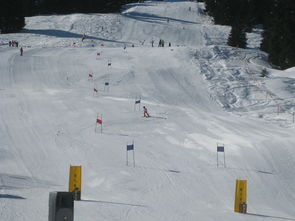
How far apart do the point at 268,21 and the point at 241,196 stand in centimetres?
4786

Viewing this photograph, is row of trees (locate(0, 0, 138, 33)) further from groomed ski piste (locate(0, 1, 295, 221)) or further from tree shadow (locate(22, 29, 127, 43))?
groomed ski piste (locate(0, 1, 295, 221))

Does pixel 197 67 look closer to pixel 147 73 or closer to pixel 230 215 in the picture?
pixel 147 73

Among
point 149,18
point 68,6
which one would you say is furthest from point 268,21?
point 68,6

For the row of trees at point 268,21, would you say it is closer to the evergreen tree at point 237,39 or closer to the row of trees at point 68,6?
the evergreen tree at point 237,39

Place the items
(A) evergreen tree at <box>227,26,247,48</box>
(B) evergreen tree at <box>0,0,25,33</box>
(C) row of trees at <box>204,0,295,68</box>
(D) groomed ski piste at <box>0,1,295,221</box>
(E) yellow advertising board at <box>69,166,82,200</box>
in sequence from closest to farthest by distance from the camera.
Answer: (E) yellow advertising board at <box>69,166,82,200</box>, (D) groomed ski piste at <box>0,1,295,221</box>, (C) row of trees at <box>204,0,295,68</box>, (A) evergreen tree at <box>227,26,247,48</box>, (B) evergreen tree at <box>0,0,25,33</box>

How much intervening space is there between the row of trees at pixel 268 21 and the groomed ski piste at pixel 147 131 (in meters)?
2.08

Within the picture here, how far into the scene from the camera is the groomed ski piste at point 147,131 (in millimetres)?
12383

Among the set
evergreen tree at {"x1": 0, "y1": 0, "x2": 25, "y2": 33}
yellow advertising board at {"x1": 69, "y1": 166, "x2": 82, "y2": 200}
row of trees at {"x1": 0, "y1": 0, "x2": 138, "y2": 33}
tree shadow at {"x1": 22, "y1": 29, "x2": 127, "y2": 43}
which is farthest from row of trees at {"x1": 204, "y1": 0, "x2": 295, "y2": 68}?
yellow advertising board at {"x1": 69, "y1": 166, "x2": 82, "y2": 200}

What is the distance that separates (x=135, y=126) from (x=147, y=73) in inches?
567

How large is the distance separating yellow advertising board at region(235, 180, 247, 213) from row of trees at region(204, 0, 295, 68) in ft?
104

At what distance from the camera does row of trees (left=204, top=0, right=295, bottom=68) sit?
140 feet

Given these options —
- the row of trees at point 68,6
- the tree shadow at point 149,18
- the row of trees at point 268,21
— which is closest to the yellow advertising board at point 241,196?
the row of trees at point 268,21

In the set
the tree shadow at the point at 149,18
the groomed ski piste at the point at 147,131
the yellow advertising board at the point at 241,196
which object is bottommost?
the groomed ski piste at the point at 147,131

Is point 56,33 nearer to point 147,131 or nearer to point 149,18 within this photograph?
point 149,18
